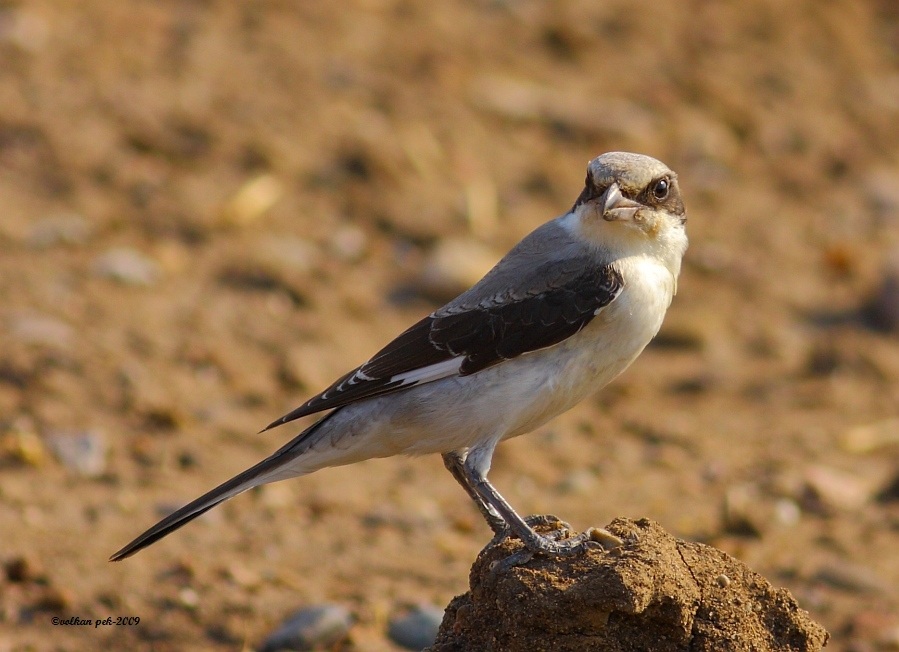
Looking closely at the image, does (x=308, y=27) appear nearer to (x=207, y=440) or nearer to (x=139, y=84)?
(x=139, y=84)

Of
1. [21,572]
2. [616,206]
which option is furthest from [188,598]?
[616,206]

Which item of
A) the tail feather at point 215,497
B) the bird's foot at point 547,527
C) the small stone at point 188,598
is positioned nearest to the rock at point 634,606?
the bird's foot at point 547,527

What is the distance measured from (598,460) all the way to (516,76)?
20.0 ft

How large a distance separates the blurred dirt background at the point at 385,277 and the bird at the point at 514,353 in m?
1.30

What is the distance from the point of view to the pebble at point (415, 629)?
7.11m

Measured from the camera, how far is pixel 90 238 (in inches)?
436

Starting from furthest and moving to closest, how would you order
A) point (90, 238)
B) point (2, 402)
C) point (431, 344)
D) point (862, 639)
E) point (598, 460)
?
point (90, 238) → point (598, 460) → point (2, 402) → point (862, 639) → point (431, 344)

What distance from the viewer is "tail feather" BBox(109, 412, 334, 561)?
6121 millimetres

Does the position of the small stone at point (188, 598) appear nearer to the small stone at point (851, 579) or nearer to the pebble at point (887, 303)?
the small stone at point (851, 579)

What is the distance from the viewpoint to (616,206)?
627cm

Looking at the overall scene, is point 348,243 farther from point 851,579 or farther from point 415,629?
point 851,579

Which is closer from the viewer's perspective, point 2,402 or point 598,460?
point 2,402

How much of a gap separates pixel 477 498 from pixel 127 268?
5330mm

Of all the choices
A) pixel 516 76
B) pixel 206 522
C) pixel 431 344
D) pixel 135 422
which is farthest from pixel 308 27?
pixel 431 344
